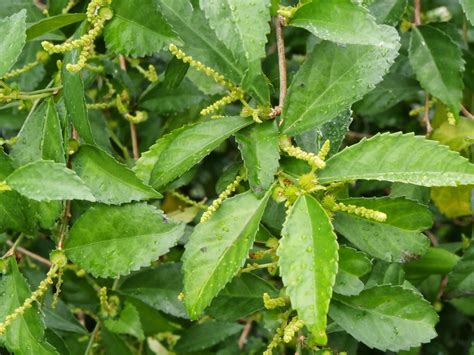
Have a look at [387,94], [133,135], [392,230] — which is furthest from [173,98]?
[392,230]

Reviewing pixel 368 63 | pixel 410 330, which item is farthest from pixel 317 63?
pixel 410 330

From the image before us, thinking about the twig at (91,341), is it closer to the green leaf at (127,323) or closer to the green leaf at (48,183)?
the green leaf at (127,323)

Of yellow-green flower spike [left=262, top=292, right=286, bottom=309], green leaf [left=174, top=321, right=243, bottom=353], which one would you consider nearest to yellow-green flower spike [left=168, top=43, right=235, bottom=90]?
yellow-green flower spike [left=262, top=292, right=286, bottom=309]

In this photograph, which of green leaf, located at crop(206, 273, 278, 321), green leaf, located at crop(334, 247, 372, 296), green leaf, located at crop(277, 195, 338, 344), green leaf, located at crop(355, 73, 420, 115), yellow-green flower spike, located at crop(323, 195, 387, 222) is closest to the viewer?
green leaf, located at crop(277, 195, 338, 344)

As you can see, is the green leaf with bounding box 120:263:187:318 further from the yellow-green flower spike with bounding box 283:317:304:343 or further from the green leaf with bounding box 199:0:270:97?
the green leaf with bounding box 199:0:270:97

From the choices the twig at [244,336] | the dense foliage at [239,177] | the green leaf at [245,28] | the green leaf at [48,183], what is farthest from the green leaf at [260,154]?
the twig at [244,336]

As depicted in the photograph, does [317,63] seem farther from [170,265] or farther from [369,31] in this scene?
[170,265]

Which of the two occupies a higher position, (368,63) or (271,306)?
(368,63)
